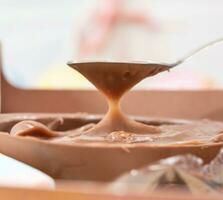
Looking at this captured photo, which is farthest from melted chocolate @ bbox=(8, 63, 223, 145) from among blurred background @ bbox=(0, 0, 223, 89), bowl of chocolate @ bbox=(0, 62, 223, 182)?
blurred background @ bbox=(0, 0, 223, 89)

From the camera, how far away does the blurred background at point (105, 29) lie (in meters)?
1.40

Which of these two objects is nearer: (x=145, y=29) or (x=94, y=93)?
(x=94, y=93)

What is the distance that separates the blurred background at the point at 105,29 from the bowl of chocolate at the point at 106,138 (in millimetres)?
777

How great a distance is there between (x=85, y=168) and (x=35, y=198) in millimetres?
128

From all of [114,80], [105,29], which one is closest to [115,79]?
[114,80]

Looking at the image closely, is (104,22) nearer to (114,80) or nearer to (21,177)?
(114,80)

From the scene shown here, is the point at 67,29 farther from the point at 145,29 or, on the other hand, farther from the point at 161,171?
the point at 161,171

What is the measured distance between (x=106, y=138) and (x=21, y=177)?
0.15 meters

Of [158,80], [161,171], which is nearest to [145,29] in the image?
[158,80]

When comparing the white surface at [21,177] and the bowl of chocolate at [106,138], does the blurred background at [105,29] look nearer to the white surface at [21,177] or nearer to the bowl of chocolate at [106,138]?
the bowl of chocolate at [106,138]

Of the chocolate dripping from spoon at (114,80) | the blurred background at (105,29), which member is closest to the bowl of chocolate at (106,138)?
the chocolate dripping from spoon at (114,80)

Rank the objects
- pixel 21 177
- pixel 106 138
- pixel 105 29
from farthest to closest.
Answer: pixel 105 29, pixel 106 138, pixel 21 177

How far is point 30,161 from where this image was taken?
17.8 inches

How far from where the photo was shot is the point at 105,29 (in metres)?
1.43
